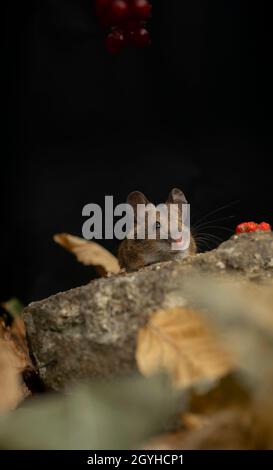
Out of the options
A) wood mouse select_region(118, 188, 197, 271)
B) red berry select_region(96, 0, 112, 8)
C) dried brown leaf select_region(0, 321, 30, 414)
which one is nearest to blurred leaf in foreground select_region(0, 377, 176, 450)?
dried brown leaf select_region(0, 321, 30, 414)

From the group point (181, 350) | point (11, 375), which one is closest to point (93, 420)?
point (181, 350)

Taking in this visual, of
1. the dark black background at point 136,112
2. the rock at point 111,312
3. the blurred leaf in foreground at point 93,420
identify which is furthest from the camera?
the dark black background at point 136,112

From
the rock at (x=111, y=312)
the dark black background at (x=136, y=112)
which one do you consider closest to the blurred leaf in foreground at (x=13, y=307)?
the dark black background at (x=136, y=112)

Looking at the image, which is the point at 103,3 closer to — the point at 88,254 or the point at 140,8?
the point at 140,8

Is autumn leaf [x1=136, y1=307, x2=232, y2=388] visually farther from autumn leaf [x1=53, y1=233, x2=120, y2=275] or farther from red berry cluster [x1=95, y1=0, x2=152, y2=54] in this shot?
autumn leaf [x1=53, y1=233, x2=120, y2=275]

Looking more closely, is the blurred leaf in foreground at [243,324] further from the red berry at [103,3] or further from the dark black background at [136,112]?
the dark black background at [136,112]
